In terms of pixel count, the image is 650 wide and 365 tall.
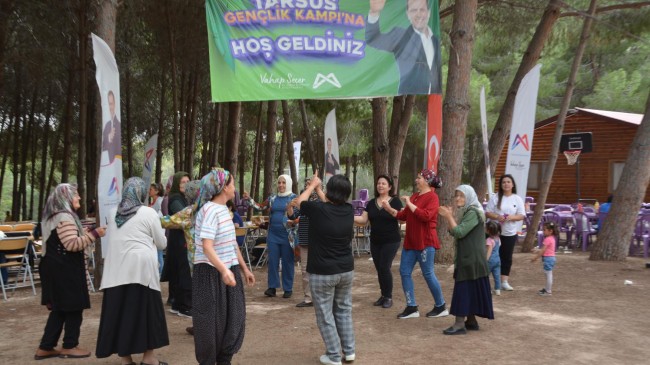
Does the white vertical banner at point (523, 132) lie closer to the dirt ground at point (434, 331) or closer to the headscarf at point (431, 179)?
the dirt ground at point (434, 331)

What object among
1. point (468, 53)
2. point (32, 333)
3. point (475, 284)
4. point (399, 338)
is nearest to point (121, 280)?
point (32, 333)

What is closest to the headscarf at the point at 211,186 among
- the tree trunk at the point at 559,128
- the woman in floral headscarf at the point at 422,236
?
the woman in floral headscarf at the point at 422,236

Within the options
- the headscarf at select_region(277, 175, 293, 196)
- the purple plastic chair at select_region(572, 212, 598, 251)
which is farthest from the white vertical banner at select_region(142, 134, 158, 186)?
the purple plastic chair at select_region(572, 212, 598, 251)

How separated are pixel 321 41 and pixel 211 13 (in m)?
1.54

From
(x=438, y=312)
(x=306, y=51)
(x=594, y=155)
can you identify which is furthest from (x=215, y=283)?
(x=594, y=155)

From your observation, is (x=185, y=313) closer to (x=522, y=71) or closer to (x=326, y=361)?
(x=326, y=361)

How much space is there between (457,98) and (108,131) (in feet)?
17.1

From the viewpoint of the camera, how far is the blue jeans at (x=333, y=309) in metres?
4.62

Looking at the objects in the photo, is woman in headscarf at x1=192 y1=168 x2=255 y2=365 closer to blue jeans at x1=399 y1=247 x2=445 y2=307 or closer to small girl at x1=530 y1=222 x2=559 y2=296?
blue jeans at x1=399 y1=247 x2=445 y2=307

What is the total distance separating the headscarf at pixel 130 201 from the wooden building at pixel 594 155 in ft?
56.7

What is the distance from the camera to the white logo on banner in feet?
27.5

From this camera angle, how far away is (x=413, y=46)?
28.4 ft

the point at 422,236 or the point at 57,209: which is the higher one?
the point at 57,209

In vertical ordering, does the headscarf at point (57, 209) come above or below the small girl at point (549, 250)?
above
